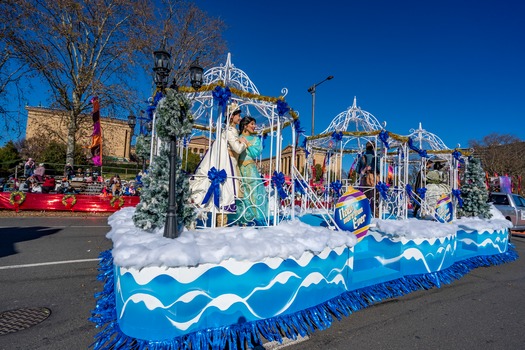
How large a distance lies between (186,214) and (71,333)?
177 cm

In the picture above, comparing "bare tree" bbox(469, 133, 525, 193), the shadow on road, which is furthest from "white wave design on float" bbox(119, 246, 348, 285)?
"bare tree" bbox(469, 133, 525, 193)

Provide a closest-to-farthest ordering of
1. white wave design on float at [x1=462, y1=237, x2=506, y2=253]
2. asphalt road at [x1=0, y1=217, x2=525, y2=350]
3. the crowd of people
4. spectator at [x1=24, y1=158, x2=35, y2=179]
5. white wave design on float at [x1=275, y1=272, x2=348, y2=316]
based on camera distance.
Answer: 1. asphalt road at [x1=0, y1=217, x2=525, y2=350]
2. white wave design on float at [x1=275, y1=272, x2=348, y2=316]
3. white wave design on float at [x1=462, y1=237, x2=506, y2=253]
4. the crowd of people
5. spectator at [x1=24, y1=158, x2=35, y2=179]

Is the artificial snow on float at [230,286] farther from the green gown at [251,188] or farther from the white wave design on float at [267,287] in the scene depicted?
the green gown at [251,188]

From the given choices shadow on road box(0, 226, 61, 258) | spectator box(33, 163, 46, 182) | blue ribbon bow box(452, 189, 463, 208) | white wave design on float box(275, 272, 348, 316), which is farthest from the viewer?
spectator box(33, 163, 46, 182)

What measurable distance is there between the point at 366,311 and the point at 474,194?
20.5 ft

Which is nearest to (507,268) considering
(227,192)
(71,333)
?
(227,192)

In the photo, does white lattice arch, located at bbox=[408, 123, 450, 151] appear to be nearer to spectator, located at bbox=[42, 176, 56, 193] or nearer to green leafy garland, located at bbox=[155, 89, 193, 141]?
green leafy garland, located at bbox=[155, 89, 193, 141]

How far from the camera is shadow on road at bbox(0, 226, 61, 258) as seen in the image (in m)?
6.68

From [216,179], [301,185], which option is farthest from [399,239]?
[216,179]

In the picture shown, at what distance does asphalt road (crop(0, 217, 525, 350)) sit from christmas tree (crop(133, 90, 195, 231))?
1.42 m

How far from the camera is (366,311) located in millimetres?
4219

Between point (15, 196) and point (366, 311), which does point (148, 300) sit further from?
point (15, 196)

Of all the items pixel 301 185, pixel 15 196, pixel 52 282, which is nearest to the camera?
pixel 52 282

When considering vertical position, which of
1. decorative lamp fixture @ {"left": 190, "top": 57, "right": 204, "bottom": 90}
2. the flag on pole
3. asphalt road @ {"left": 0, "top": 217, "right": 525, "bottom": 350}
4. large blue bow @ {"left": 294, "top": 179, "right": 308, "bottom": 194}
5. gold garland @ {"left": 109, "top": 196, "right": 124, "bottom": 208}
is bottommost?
asphalt road @ {"left": 0, "top": 217, "right": 525, "bottom": 350}
